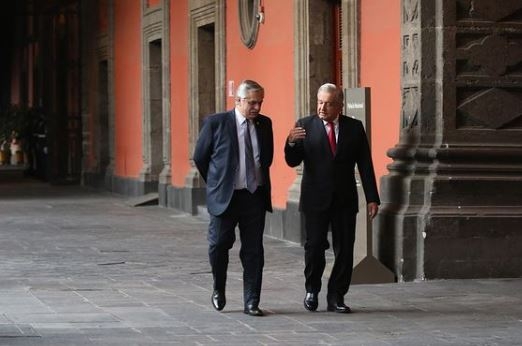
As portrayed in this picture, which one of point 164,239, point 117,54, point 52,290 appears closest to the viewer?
point 52,290

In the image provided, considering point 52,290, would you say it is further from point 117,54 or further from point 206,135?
point 117,54

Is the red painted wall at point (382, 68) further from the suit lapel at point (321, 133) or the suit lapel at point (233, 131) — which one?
the suit lapel at point (233, 131)

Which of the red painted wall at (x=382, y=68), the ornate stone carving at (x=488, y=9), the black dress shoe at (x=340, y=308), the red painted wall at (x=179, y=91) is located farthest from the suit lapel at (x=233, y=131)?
the red painted wall at (x=179, y=91)

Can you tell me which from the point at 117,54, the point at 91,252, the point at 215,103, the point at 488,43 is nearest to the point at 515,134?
the point at 488,43

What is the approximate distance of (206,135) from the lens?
10641 mm

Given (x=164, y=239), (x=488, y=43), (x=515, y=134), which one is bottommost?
(x=164, y=239)

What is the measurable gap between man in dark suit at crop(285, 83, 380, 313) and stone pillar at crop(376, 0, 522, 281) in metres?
1.90

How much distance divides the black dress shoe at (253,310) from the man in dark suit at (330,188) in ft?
1.44

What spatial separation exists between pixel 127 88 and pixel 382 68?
14.5 m

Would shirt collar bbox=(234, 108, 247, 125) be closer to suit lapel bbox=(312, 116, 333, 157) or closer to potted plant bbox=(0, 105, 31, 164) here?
suit lapel bbox=(312, 116, 333, 157)

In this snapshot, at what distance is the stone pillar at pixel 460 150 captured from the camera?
1261 cm

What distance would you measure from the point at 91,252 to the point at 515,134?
5.16m

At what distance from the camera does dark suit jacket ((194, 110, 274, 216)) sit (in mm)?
10562

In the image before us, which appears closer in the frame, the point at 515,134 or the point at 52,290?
the point at 52,290
